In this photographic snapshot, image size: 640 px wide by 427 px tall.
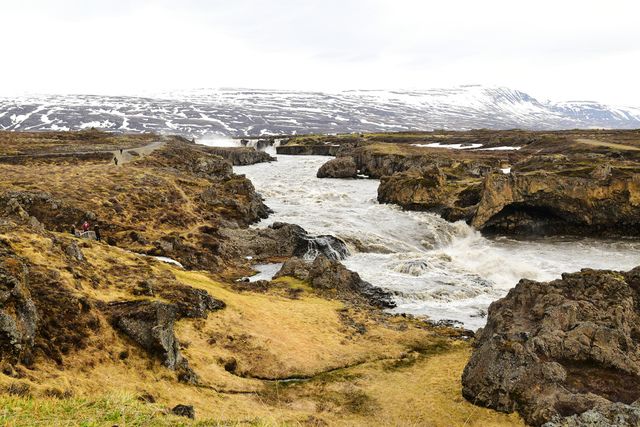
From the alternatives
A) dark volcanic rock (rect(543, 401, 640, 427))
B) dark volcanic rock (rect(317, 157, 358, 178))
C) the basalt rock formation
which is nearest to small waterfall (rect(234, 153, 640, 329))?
the basalt rock formation

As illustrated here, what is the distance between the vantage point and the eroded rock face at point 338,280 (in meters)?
26.8

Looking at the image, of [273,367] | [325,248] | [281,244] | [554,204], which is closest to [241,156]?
[281,244]

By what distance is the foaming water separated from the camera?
28038 mm

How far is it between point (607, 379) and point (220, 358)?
1419 cm

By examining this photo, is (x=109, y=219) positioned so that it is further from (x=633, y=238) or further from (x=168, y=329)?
(x=633, y=238)

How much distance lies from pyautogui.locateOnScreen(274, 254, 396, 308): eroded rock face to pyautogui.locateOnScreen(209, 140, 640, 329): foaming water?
1.34 metres

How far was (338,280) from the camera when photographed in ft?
90.3

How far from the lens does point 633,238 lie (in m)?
44.5

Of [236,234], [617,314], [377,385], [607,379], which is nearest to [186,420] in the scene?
[377,385]

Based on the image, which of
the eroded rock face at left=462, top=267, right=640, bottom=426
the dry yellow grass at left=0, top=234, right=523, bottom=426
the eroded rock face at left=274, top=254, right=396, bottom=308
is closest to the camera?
the dry yellow grass at left=0, top=234, right=523, bottom=426

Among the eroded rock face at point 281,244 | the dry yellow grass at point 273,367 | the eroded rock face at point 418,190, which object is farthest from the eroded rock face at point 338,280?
the eroded rock face at point 418,190

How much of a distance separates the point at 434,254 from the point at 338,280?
14.6 meters

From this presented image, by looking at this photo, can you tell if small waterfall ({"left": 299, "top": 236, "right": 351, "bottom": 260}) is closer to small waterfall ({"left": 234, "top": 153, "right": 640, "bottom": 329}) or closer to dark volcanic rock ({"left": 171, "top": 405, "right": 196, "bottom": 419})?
small waterfall ({"left": 234, "top": 153, "right": 640, "bottom": 329})

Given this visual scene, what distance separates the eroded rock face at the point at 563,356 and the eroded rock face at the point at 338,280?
9224mm
